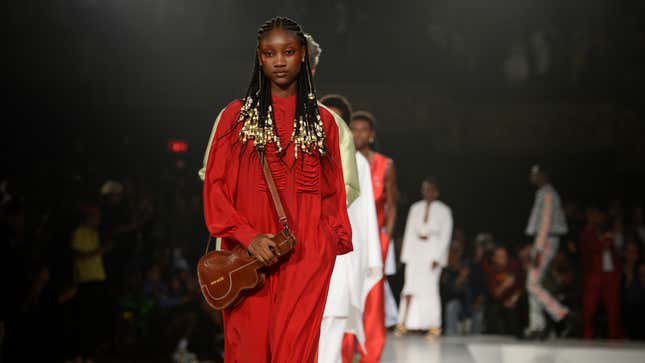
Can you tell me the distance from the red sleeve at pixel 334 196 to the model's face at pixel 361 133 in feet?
8.50

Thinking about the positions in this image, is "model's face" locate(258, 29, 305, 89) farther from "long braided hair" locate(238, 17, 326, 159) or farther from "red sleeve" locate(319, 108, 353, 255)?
"red sleeve" locate(319, 108, 353, 255)

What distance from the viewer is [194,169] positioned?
920 cm

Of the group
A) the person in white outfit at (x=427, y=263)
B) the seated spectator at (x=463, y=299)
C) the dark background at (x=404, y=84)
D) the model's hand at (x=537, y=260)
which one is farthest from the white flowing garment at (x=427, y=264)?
the dark background at (x=404, y=84)

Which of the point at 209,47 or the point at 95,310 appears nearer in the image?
the point at 95,310

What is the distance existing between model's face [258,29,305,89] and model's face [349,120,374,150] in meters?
2.68

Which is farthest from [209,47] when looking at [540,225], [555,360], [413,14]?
[555,360]

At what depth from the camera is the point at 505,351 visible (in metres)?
7.11

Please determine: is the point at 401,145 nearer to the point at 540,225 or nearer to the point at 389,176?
the point at 540,225

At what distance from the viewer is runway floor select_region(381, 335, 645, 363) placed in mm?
6531

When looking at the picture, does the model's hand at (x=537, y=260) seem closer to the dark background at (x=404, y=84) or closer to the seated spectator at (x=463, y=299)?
the seated spectator at (x=463, y=299)

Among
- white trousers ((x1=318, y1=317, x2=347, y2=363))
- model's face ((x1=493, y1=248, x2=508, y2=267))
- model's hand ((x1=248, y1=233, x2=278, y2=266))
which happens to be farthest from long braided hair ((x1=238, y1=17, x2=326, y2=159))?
model's face ((x1=493, y1=248, x2=508, y2=267))

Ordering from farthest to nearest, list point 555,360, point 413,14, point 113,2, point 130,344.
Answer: point 413,14 → point 113,2 → point 130,344 → point 555,360

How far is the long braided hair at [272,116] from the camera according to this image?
282cm

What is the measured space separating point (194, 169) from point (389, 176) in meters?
3.51
